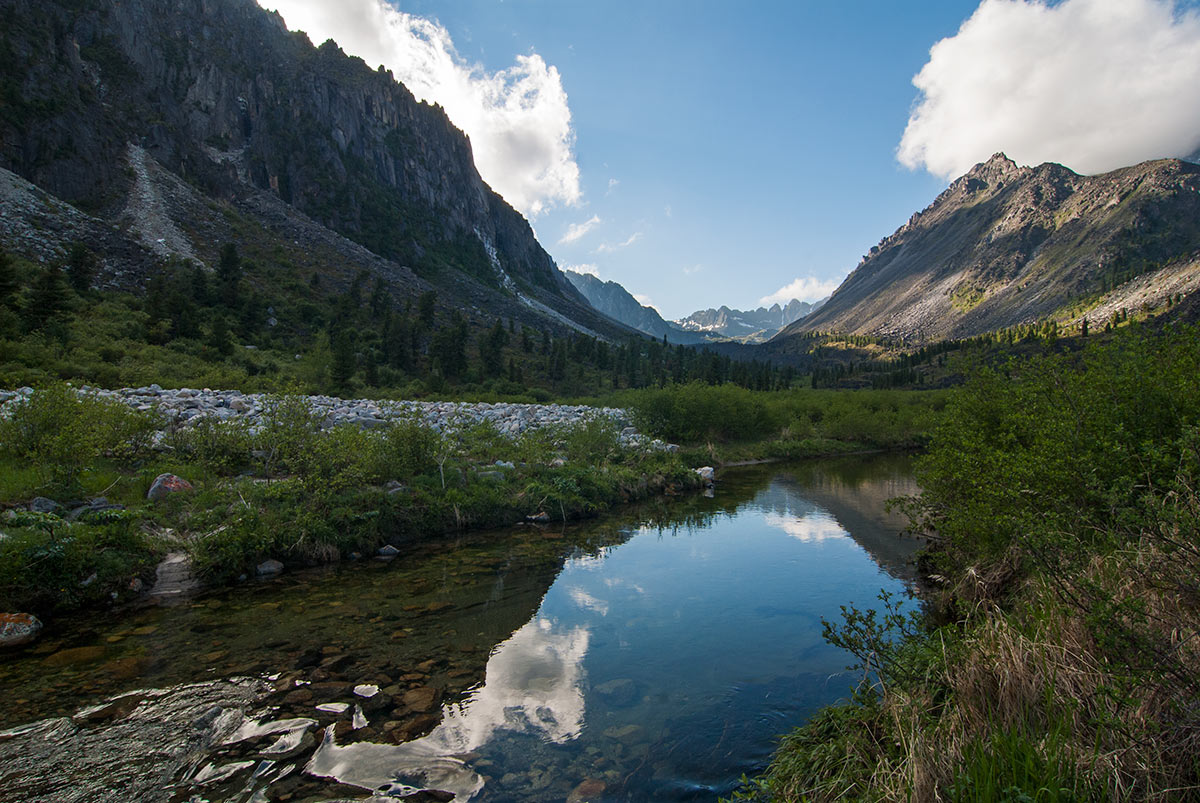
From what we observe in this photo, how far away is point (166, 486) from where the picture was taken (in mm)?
11656

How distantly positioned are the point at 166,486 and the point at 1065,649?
1476 centimetres

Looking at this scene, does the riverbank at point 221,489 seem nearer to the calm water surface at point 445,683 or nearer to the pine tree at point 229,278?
the calm water surface at point 445,683

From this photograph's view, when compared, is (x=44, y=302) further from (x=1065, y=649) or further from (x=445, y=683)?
(x=1065, y=649)

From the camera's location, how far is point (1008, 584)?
805 centimetres

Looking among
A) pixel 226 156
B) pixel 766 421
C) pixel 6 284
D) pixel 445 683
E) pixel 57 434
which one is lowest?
pixel 445 683

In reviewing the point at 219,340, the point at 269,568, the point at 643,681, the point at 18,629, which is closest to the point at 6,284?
the point at 219,340

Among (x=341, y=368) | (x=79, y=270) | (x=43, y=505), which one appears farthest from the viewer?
(x=79, y=270)

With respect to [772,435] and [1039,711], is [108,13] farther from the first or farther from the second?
[1039,711]

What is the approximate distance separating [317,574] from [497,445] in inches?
369

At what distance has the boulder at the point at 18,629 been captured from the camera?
7.45 m

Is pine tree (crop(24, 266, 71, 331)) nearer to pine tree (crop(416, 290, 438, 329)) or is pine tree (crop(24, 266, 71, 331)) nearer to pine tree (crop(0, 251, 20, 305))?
pine tree (crop(0, 251, 20, 305))

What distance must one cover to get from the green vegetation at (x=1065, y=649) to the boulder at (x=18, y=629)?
9640 mm

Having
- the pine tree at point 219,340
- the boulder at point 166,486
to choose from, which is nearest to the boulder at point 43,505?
the boulder at point 166,486

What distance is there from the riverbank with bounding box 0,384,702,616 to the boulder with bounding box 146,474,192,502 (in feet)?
→ 0.10
